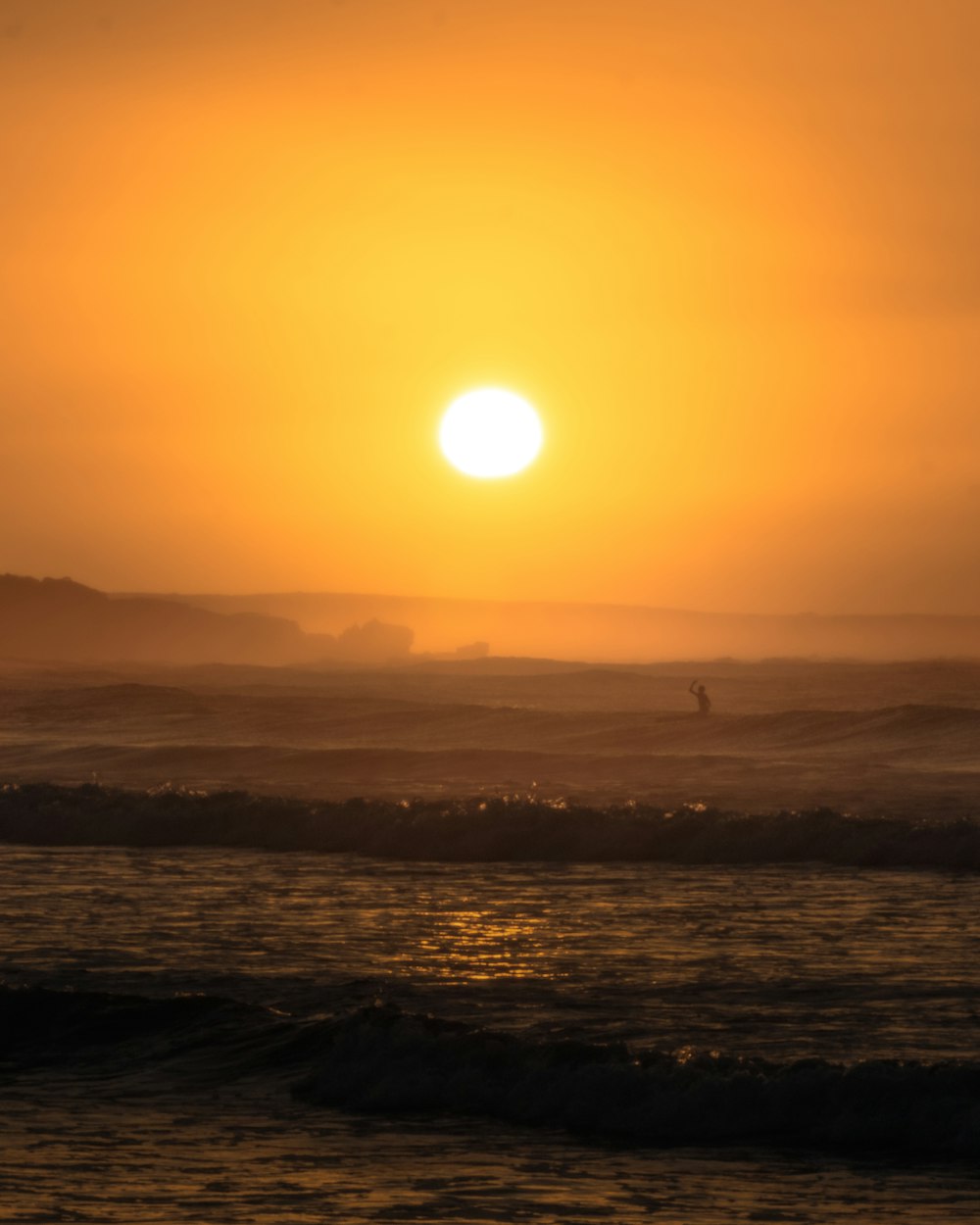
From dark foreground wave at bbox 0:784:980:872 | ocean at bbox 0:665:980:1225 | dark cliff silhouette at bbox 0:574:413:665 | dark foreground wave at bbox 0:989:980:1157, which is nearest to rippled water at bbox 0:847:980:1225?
ocean at bbox 0:665:980:1225

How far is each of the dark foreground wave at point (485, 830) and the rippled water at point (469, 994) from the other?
1.06 meters

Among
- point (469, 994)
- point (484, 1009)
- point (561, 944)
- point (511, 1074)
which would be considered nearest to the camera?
point (511, 1074)

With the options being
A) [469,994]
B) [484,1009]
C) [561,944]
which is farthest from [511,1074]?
[561,944]

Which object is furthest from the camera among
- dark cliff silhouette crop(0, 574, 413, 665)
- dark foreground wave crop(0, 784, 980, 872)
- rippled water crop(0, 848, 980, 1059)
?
dark cliff silhouette crop(0, 574, 413, 665)

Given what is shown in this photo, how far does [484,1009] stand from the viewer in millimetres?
12898

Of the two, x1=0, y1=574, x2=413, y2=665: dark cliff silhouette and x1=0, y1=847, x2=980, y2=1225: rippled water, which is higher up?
x1=0, y1=574, x2=413, y2=665: dark cliff silhouette

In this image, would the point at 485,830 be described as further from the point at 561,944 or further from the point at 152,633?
the point at 152,633

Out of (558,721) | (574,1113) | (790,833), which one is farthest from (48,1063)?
(558,721)

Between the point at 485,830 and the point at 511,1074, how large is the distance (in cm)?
1320

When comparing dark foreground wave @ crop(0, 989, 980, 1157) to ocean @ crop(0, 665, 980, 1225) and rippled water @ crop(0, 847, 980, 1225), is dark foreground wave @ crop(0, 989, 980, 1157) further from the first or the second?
rippled water @ crop(0, 847, 980, 1225)

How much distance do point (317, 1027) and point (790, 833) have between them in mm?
12328

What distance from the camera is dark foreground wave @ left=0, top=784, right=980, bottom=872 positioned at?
22.5 metres

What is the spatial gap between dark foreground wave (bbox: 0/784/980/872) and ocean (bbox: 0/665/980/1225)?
0.06 m

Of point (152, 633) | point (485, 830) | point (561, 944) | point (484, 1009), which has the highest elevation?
point (152, 633)
